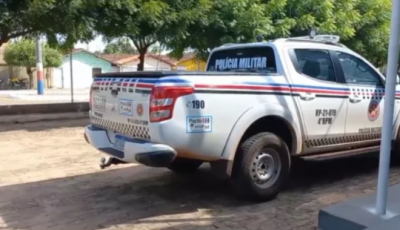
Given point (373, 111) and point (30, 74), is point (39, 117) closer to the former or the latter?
point (373, 111)

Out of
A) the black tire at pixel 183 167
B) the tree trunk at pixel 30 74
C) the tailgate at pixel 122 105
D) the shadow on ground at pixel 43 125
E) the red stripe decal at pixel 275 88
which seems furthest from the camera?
the tree trunk at pixel 30 74

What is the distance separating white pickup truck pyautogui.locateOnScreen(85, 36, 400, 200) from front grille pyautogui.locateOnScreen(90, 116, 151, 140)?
12 mm

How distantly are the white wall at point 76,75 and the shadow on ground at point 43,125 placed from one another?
3393cm

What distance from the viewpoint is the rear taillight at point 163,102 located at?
4.42 m

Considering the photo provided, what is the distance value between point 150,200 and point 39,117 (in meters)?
9.30

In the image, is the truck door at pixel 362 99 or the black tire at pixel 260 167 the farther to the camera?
the truck door at pixel 362 99

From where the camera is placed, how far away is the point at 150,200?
548 cm

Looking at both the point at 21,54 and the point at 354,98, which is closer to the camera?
the point at 354,98

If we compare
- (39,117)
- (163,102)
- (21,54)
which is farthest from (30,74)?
(163,102)

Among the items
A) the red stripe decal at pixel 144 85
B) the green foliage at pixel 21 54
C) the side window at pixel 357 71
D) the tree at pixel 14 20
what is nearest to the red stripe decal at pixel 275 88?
the side window at pixel 357 71

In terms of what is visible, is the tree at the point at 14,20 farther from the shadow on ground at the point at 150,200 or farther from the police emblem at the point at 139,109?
the police emblem at the point at 139,109

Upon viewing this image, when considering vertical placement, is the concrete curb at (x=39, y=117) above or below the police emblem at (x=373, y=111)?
below

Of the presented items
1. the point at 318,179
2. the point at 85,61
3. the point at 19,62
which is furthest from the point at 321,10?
the point at 85,61

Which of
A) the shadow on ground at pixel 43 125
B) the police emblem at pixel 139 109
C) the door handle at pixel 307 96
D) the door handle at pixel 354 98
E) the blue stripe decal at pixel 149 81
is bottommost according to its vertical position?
the shadow on ground at pixel 43 125
